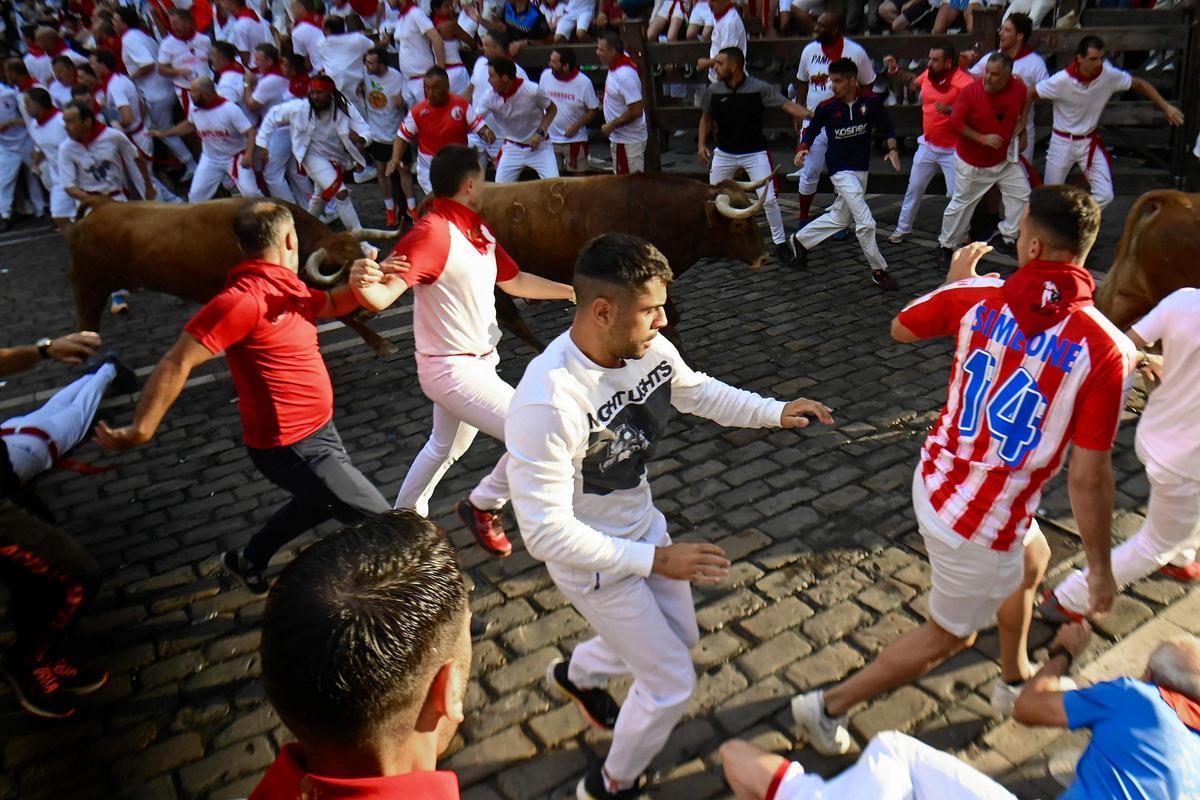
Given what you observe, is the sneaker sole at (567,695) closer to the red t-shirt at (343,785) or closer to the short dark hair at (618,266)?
the short dark hair at (618,266)

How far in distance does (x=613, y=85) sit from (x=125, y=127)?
311 inches

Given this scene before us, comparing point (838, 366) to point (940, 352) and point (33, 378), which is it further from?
point (33, 378)

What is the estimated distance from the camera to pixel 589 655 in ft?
11.7

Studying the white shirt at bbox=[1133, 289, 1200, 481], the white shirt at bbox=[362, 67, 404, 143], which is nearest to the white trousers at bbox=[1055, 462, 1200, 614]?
the white shirt at bbox=[1133, 289, 1200, 481]

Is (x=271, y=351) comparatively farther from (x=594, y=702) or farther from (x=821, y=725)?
(x=821, y=725)

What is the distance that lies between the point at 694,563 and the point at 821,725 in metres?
1.15

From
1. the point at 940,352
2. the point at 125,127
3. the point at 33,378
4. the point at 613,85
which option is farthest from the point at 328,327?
the point at 125,127

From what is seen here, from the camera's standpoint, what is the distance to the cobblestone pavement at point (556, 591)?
12.3 feet

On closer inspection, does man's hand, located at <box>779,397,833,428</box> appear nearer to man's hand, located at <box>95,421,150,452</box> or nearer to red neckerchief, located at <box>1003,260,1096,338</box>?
red neckerchief, located at <box>1003,260,1096,338</box>

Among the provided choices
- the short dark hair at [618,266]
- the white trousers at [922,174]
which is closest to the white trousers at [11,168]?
the white trousers at [922,174]

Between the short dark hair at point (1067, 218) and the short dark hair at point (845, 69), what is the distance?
6.22 meters

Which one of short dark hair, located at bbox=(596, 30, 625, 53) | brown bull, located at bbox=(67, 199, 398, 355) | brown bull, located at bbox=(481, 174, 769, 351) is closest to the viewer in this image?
brown bull, located at bbox=(481, 174, 769, 351)

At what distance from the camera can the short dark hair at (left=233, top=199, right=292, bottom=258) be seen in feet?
13.9

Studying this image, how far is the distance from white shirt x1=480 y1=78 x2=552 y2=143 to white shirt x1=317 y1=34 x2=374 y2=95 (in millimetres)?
3808
